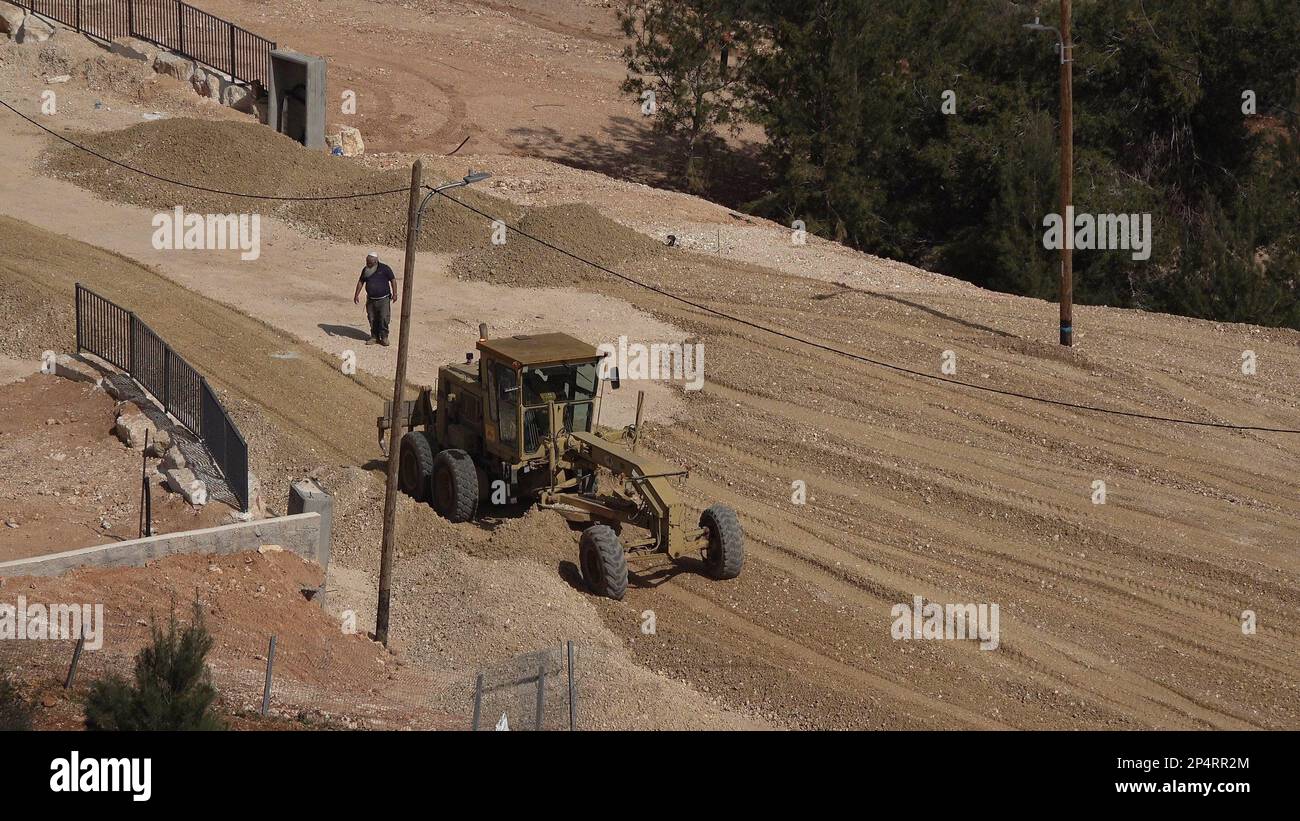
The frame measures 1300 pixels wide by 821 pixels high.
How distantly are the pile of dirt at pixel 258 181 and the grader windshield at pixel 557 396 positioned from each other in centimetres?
1404

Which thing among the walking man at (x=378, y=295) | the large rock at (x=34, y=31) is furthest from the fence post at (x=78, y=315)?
the large rock at (x=34, y=31)

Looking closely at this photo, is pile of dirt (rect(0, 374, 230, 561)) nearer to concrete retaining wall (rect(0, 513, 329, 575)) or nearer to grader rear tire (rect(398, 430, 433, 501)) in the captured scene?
concrete retaining wall (rect(0, 513, 329, 575))

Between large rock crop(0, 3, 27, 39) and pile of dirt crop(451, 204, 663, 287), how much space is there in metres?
16.7

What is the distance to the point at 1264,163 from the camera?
38.3m

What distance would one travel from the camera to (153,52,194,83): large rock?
39.2 meters

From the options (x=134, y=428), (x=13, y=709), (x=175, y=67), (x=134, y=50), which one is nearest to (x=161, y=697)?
(x=13, y=709)

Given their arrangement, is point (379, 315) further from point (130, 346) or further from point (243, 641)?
point (243, 641)

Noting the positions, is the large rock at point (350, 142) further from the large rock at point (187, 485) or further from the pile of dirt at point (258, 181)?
the large rock at point (187, 485)

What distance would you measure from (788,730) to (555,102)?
33.9 m

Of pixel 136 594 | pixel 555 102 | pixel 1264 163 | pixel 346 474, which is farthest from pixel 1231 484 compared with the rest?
pixel 555 102

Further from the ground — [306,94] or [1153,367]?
[306,94]

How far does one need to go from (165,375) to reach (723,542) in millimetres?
8449

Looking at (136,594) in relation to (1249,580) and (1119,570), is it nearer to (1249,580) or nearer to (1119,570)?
(1119,570)

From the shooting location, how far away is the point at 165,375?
20859mm
